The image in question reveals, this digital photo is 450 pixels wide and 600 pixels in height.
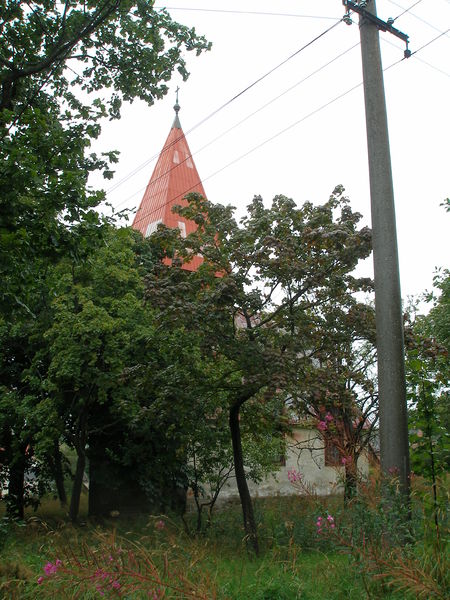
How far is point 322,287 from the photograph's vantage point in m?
11.4

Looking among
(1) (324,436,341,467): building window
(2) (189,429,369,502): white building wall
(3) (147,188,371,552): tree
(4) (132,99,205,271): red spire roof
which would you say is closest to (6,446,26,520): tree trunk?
(2) (189,429,369,502): white building wall

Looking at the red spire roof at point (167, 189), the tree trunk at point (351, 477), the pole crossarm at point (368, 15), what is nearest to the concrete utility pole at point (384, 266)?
the pole crossarm at point (368, 15)

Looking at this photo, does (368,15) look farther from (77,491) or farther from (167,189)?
(167,189)

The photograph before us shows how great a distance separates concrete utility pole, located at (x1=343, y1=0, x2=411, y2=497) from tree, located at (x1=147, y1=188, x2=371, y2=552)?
335 centimetres

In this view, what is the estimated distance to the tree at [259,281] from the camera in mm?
10320

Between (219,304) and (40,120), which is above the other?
(40,120)

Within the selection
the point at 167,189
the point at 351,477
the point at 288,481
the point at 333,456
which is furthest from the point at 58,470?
the point at 167,189

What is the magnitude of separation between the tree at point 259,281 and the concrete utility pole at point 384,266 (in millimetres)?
3347

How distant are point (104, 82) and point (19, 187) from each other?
3440mm

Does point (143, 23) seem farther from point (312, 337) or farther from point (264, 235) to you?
point (312, 337)

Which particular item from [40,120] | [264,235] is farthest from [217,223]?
[40,120]

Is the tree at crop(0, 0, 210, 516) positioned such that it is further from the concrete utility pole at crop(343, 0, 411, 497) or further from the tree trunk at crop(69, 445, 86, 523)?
the tree trunk at crop(69, 445, 86, 523)

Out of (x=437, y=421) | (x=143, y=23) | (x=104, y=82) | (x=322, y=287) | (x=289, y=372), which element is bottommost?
(x=437, y=421)

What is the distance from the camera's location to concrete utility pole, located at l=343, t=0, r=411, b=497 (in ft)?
19.3
